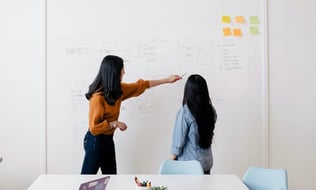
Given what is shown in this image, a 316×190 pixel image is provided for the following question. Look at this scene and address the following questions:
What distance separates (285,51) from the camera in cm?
330

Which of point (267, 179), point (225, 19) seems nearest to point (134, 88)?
point (225, 19)

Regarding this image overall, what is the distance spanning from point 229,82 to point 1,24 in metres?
2.29

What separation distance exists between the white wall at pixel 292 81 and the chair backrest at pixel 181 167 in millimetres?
1203

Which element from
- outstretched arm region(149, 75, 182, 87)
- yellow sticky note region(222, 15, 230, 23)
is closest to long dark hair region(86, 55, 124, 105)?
outstretched arm region(149, 75, 182, 87)

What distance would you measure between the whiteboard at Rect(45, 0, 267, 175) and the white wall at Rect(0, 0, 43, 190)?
4.9 inches

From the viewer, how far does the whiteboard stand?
328cm

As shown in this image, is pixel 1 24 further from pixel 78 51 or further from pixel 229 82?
pixel 229 82

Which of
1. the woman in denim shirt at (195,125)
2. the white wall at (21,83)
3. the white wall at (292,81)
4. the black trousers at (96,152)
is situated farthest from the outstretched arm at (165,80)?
the white wall at (21,83)

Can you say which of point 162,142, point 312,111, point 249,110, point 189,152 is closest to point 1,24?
point 162,142

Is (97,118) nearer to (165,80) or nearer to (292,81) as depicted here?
(165,80)

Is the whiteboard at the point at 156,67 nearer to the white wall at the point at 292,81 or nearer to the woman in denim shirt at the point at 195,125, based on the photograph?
the white wall at the point at 292,81

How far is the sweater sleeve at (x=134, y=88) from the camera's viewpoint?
2982 millimetres

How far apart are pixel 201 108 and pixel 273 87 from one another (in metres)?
1.10

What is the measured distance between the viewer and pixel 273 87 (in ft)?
10.8
